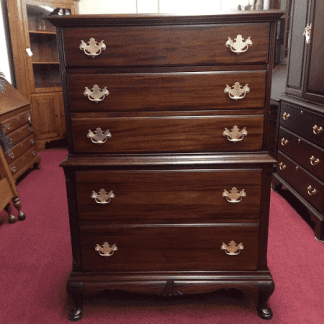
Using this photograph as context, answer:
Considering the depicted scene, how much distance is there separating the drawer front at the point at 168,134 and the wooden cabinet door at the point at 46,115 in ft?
12.4

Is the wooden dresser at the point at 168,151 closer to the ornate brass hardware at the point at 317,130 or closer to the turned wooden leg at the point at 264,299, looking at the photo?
the turned wooden leg at the point at 264,299

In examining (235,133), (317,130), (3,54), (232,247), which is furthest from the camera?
(3,54)

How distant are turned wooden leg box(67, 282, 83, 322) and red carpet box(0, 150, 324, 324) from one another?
48 millimetres

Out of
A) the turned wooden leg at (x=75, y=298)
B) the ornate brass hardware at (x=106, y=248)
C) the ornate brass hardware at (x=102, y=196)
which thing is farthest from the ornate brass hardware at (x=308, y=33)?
the turned wooden leg at (x=75, y=298)

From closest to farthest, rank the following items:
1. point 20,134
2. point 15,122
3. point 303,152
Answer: point 303,152
point 15,122
point 20,134

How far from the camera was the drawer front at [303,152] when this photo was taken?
8.45ft

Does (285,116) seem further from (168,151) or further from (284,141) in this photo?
(168,151)

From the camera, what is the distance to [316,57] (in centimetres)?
265

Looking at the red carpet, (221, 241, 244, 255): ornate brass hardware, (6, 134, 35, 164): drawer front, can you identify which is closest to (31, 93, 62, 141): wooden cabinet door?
(6, 134, 35, 164): drawer front

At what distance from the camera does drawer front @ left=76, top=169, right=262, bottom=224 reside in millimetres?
1565

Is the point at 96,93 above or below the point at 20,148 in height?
above

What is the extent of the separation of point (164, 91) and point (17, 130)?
103 inches

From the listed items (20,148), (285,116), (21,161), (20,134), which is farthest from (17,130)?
(285,116)

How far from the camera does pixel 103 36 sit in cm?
141
